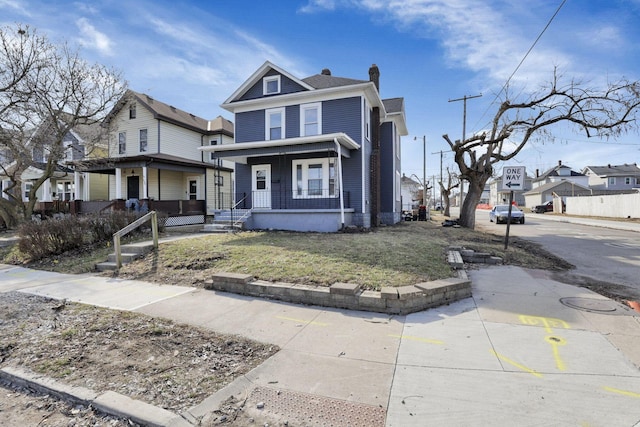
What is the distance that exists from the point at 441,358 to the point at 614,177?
3198 inches

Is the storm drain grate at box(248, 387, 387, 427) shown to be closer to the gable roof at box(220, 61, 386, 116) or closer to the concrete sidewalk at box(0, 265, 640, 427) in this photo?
the concrete sidewalk at box(0, 265, 640, 427)

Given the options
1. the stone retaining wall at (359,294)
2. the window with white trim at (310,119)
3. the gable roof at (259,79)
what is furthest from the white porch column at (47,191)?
the stone retaining wall at (359,294)

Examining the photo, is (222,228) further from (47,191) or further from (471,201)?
(47,191)

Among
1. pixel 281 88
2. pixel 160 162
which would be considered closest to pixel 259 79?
pixel 281 88

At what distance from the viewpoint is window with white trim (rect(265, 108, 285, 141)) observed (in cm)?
1661

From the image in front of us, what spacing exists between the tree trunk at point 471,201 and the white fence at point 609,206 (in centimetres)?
1820

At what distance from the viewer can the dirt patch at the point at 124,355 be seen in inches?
115

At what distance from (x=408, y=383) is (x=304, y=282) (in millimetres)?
3078

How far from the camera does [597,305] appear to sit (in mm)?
5215

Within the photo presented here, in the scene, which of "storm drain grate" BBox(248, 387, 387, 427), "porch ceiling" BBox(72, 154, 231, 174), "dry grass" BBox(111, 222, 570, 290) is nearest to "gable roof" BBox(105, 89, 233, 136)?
"porch ceiling" BBox(72, 154, 231, 174)

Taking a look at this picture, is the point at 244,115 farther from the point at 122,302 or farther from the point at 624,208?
the point at 624,208

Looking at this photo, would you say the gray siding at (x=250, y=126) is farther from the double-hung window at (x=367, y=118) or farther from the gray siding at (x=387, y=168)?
the gray siding at (x=387, y=168)

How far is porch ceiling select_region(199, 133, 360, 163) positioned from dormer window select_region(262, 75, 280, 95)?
4.09 m

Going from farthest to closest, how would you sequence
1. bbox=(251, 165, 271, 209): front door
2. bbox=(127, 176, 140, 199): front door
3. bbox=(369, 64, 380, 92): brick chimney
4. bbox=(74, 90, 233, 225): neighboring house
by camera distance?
1. bbox=(127, 176, 140, 199): front door
2. bbox=(74, 90, 233, 225): neighboring house
3. bbox=(369, 64, 380, 92): brick chimney
4. bbox=(251, 165, 271, 209): front door
